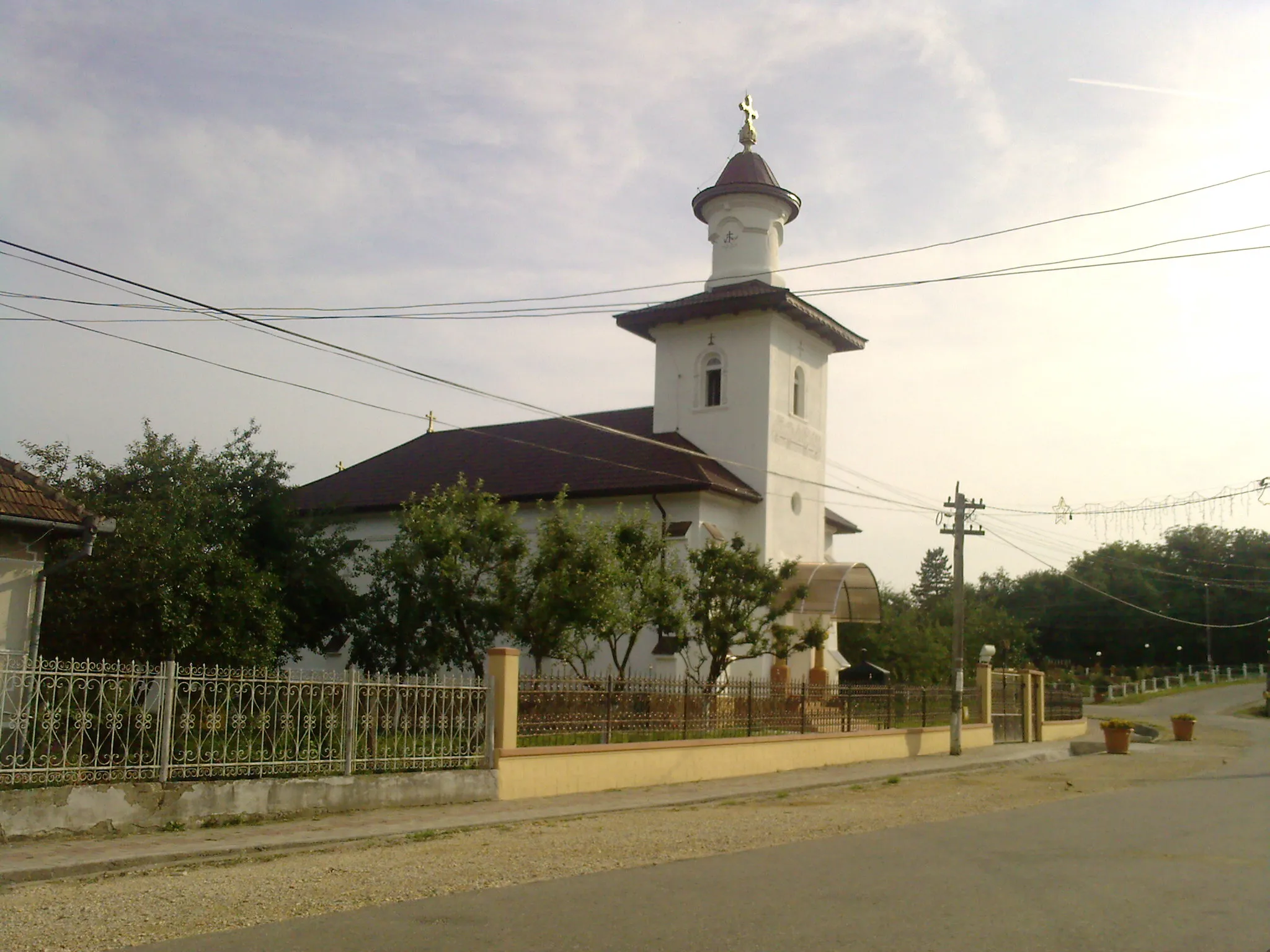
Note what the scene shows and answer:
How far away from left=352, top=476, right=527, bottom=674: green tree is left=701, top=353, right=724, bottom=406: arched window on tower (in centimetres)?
1040

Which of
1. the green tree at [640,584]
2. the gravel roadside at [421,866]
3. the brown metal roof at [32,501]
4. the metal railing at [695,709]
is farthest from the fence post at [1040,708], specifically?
the brown metal roof at [32,501]

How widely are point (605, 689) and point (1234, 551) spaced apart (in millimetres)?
77330

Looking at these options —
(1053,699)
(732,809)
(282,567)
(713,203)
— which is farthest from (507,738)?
(1053,699)

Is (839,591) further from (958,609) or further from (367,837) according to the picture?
(367,837)

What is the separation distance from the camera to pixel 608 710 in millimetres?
15992

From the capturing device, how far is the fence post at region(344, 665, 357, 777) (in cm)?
1240

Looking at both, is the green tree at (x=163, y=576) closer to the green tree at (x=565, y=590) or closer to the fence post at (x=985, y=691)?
the green tree at (x=565, y=590)

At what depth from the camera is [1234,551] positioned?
81.0m

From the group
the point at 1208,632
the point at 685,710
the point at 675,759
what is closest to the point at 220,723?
the point at 675,759

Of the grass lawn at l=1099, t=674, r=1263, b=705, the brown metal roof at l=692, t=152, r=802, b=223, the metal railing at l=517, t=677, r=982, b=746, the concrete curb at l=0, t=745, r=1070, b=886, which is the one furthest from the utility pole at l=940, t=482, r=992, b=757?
the grass lawn at l=1099, t=674, r=1263, b=705

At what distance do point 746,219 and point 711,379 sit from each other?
447cm

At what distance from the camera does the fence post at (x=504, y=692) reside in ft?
46.6

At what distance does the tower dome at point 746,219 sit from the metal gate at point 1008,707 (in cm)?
1166

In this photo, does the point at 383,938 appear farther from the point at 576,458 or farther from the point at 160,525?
the point at 576,458
